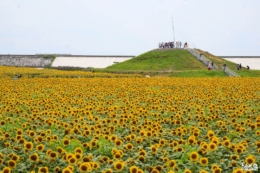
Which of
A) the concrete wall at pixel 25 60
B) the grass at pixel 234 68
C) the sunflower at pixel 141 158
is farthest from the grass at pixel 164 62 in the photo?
the sunflower at pixel 141 158

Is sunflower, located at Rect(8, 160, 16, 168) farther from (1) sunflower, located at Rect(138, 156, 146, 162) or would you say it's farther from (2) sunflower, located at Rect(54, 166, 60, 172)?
(1) sunflower, located at Rect(138, 156, 146, 162)

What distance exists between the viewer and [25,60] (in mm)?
63688

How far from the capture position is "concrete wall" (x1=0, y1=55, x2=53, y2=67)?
6164 cm

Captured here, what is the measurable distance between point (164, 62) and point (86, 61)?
59.9ft

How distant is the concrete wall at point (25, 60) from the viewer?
61.6 metres

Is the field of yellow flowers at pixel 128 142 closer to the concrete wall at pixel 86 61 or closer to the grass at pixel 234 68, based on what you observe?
the grass at pixel 234 68

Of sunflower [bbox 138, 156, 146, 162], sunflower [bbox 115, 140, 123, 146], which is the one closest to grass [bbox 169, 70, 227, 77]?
sunflower [bbox 115, 140, 123, 146]

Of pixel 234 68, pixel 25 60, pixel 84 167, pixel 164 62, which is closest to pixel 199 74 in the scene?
pixel 234 68

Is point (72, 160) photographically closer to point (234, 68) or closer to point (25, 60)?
point (234, 68)

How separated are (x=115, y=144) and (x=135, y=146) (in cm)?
51

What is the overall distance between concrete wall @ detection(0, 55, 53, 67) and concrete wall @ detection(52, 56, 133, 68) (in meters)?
2.11

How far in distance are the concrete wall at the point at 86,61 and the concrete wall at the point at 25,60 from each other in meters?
2.11

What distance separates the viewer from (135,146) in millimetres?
6859

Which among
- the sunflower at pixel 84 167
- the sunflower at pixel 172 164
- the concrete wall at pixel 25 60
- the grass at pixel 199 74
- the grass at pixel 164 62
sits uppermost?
the concrete wall at pixel 25 60
